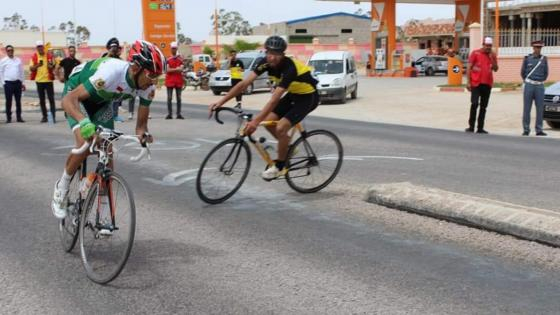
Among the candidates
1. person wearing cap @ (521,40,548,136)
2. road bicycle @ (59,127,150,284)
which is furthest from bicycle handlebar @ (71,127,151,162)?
person wearing cap @ (521,40,548,136)

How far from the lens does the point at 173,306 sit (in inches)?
171

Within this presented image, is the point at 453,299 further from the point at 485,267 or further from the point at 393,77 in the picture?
the point at 393,77

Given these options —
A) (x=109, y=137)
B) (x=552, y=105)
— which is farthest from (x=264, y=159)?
(x=552, y=105)

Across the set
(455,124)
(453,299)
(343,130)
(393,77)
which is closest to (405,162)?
(343,130)

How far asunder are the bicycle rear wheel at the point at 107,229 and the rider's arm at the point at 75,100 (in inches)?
22.5

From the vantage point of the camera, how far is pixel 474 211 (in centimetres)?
633

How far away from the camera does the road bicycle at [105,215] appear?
4703 millimetres

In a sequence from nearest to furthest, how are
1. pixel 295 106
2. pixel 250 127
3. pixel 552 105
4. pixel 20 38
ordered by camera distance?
pixel 250 127 < pixel 295 106 < pixel 552 105 < pixel 20 38

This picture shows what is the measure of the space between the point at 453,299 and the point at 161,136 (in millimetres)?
10337

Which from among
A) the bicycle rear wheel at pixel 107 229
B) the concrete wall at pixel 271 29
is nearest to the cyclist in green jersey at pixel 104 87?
the bicycle rear wheel at pixel 107 229

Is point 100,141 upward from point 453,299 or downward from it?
upward

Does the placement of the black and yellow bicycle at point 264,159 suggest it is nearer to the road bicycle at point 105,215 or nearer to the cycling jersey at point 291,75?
the cycling jersey at point 291,75

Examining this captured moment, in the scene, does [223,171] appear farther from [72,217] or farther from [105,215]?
[105,215]

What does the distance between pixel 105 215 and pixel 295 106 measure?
3.19 metres
